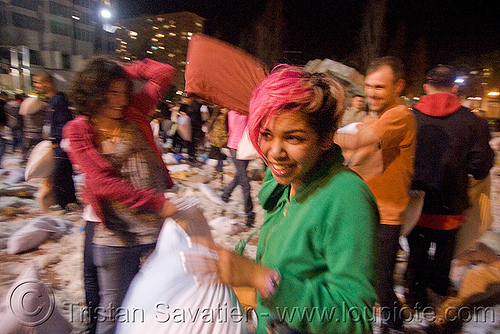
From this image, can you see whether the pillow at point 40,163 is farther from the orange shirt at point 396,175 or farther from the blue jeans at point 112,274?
the orange shirt at point 396,175

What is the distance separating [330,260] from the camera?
91 cm

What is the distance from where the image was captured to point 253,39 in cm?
1814

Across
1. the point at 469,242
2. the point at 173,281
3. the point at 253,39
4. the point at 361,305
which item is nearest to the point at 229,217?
the point at 469,242

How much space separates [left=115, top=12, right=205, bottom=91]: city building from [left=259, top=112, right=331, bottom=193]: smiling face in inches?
→ 1506

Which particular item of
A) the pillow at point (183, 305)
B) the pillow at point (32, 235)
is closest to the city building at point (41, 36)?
the pillow at point (32, 235)

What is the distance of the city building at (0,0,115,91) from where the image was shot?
33.4 m

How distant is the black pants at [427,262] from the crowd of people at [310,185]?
0.4 inches

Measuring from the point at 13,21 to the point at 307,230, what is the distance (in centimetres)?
5395

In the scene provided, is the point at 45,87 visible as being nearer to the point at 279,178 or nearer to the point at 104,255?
the point at 104,255

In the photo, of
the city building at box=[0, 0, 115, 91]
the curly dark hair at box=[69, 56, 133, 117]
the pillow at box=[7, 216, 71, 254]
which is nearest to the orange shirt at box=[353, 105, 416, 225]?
the curly dark hair at box=[69, 56, 133, 117]

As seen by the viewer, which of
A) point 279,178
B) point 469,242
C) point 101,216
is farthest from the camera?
point 469,242

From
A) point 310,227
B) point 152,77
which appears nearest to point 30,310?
point 152,77

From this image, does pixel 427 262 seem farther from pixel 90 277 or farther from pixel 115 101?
pixel 115 101

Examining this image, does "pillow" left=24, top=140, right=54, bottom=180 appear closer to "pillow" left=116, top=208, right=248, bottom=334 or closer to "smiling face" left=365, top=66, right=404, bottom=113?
"pillow" left=116, top=208, right=248, bottom=334
